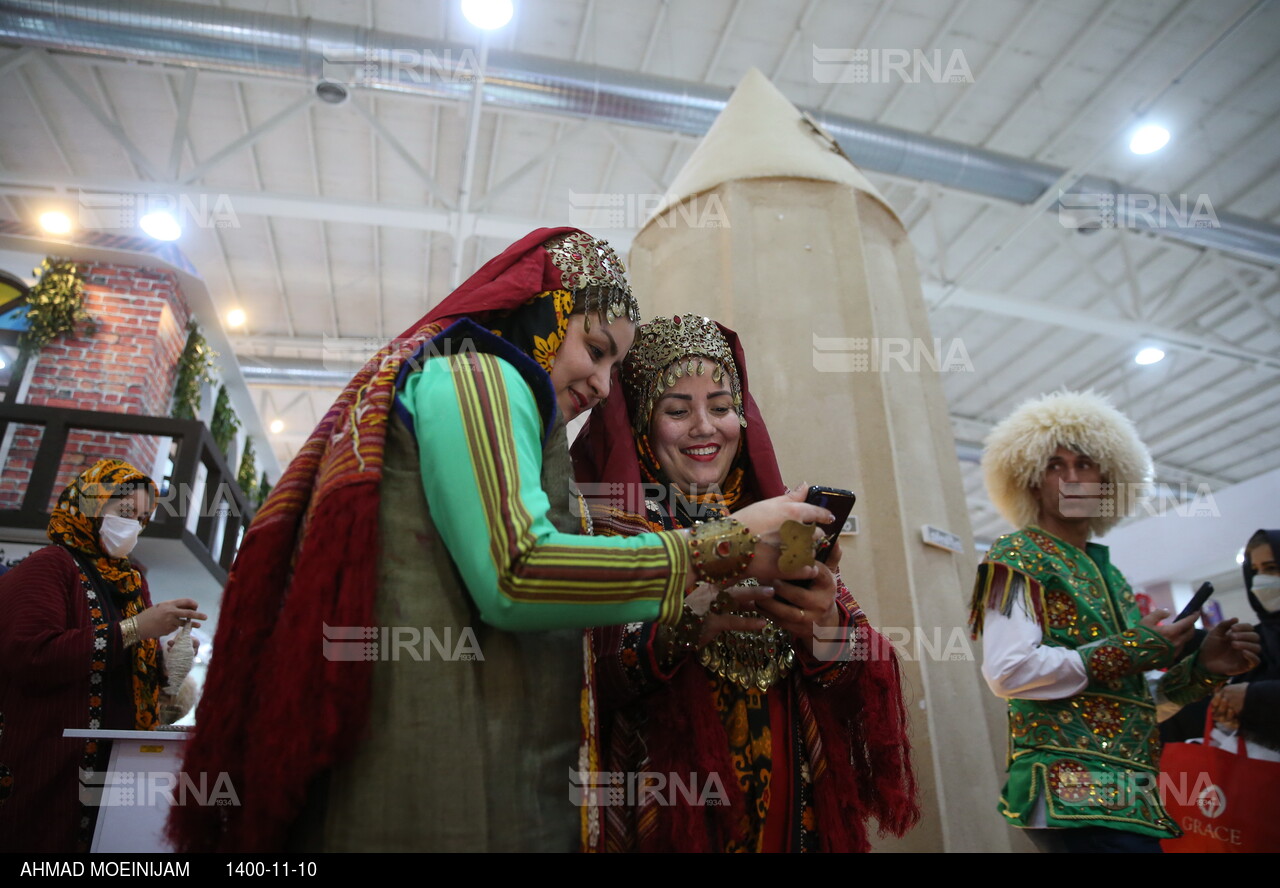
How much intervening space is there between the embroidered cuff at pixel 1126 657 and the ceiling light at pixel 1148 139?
297 inches

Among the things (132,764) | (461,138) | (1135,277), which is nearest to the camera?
(132,764)

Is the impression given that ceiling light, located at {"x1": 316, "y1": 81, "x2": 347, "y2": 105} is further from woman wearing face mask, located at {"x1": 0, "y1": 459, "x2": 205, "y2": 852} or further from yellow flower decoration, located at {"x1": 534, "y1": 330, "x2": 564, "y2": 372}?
yellow flower decoration, located at {"x1": 534, "y1": 330, "x2": 564, "y2": 372}

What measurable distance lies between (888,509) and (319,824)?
243cm

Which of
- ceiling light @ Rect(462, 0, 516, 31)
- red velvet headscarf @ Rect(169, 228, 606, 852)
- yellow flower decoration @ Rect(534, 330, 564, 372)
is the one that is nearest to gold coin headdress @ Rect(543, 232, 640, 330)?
yellow flower decoration @ Rect(534, 330, 564, 372)

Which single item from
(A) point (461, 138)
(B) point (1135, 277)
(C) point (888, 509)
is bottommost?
(C) point (888, 509)

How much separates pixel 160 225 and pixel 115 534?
522cm

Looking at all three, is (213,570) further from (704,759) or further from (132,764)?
(704,759)

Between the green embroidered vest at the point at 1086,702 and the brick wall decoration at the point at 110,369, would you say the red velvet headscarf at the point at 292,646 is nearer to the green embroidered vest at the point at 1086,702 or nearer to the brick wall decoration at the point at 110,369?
the green embroidered vest at the point at 1086,702

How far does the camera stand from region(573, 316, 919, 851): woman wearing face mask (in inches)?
62.1

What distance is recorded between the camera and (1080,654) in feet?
7.27

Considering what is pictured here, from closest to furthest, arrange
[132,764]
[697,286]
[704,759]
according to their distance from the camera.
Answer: [704,759]
[132,764]
[697,286]

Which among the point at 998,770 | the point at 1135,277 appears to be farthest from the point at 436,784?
the point at 1135,277

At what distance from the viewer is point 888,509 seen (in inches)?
122

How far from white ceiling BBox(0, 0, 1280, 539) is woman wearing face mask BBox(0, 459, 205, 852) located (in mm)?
4927
